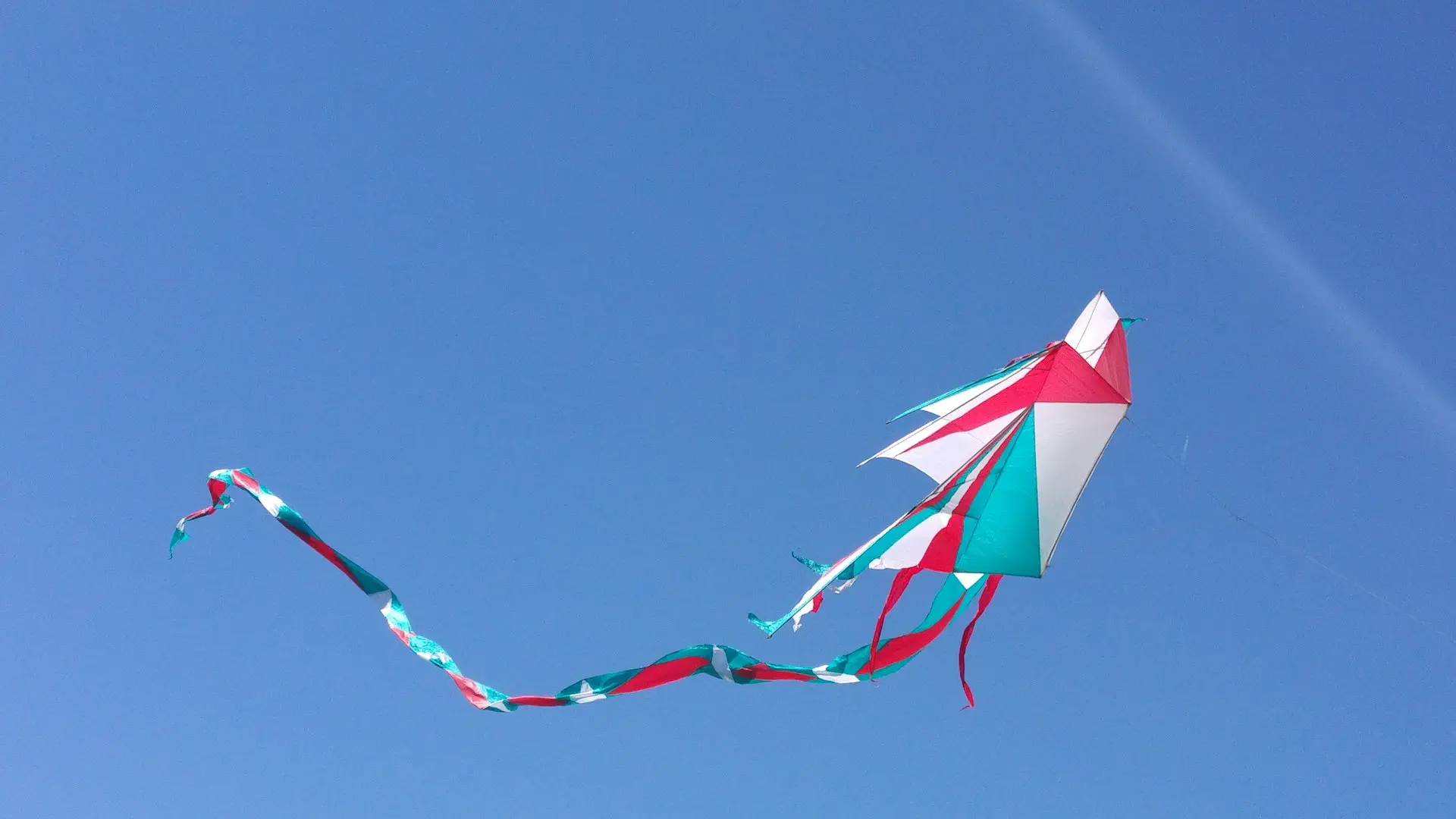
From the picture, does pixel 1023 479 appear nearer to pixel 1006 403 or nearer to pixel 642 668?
pixel 1006 403

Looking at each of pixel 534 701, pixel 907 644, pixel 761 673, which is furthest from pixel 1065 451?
pixel 534 701

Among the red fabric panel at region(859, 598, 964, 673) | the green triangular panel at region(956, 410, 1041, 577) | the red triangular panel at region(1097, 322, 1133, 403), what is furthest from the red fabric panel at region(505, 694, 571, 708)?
the red triangular panel at region(1097, 322, 1133, 403)

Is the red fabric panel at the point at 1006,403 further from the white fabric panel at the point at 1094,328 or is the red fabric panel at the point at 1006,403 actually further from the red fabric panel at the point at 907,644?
the red fabric panel at the point at 907,644

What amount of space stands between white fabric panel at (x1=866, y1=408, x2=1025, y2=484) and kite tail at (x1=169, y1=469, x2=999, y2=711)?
1.57m

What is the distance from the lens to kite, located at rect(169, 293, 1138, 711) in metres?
9.80

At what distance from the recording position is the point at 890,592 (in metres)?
10.6

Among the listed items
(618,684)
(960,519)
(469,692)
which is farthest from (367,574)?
(960,519)

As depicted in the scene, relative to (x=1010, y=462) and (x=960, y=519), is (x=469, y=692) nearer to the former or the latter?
(x=960, y=519)

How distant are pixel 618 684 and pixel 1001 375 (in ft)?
19.2

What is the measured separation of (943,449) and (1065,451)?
1.86 m

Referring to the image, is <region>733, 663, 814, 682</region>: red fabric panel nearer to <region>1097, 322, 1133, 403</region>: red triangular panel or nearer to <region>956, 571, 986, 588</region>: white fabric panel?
<region>956, 571, 986, 588</region>: white fabric panel

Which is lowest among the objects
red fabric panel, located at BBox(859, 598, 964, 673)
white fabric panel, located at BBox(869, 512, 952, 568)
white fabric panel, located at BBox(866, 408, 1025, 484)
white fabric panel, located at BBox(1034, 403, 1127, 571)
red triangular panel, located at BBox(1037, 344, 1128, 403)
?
red fabric panel, located at BBox(859, 598, 964, 673)

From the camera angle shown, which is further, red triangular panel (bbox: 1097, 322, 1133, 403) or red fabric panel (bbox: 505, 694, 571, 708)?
red triangular panel (bbox: 1097, 322, 1133, 403)

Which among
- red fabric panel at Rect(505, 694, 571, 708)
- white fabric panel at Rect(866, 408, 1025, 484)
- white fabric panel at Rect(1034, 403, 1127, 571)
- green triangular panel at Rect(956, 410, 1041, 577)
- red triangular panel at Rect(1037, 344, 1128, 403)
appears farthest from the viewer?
white fabric panel at Rect(866, 408, 1025, 484)
